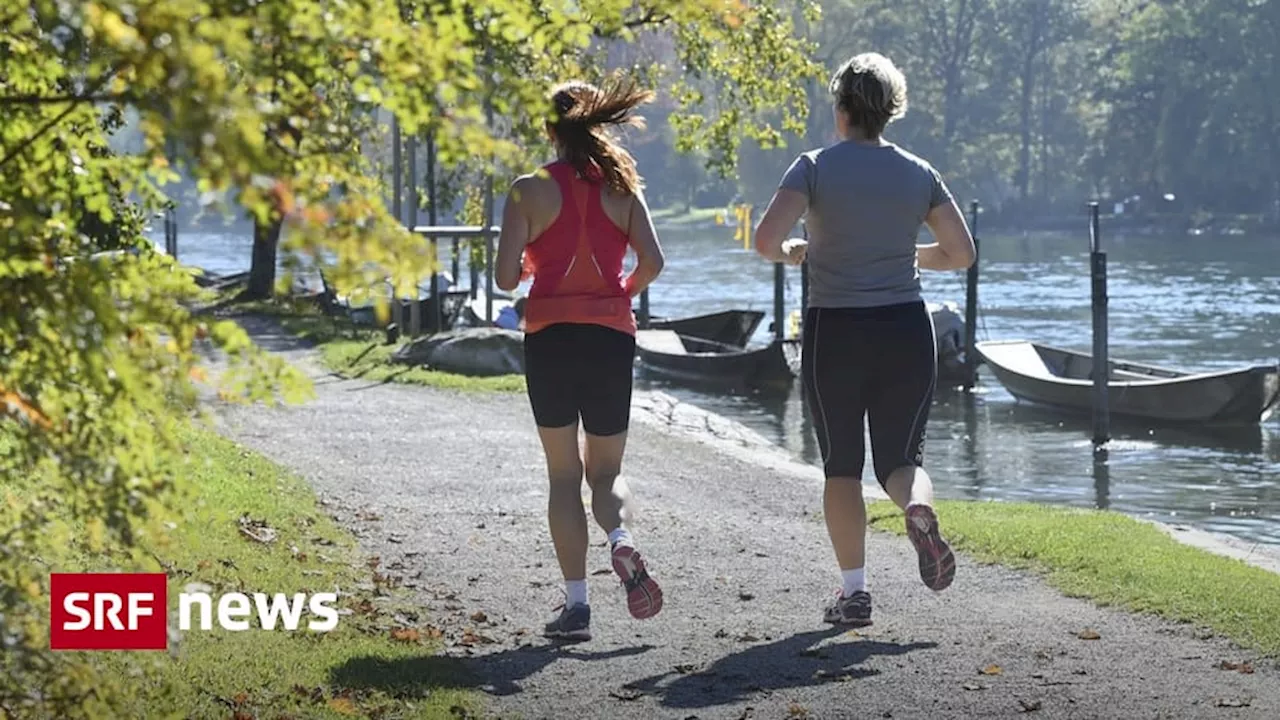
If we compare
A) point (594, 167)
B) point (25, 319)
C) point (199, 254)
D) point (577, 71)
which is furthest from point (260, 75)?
point (199, 254)

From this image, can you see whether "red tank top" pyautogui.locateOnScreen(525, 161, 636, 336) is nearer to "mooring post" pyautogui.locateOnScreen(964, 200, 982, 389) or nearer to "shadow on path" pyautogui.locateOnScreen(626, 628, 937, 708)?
"shadow on path" pyautogui.locateOnScreen(626, 628, 937, 708)

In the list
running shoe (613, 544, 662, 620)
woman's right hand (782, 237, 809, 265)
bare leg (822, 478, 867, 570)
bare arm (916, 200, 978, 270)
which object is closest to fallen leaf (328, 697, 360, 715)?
running shoe (613, 544, 662, 620)

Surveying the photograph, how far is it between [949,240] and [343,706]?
2617mm

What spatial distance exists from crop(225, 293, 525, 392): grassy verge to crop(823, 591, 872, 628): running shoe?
928 centimetres

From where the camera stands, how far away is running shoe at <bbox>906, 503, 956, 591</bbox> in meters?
7.00

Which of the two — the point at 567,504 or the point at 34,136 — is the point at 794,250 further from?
the point at 34,136

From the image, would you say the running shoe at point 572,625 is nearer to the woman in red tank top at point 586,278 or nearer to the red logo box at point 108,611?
the woman in red tank top at point 586,278

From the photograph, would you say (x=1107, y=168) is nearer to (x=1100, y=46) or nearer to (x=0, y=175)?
(x=1100, y=46)

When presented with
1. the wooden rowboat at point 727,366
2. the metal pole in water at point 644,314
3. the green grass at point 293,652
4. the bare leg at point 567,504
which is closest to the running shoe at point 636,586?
the bare leg at point 567,504

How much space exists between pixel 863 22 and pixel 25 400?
4488 inches

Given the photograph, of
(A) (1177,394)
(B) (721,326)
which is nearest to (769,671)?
(A) (1177,394)

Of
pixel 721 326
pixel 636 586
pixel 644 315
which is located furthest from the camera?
pixel 721 326

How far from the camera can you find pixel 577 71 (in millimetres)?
12109

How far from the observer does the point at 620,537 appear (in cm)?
705
